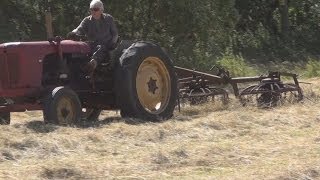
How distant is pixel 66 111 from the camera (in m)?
9.03

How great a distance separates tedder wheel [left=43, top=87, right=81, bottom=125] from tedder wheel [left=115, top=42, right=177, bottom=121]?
2.39ft

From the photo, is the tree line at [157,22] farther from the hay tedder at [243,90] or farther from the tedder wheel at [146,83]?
the tedder wheel at [146,83]

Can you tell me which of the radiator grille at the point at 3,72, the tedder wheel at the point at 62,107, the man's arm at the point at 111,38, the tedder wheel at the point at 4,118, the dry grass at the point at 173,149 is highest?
the man's arm at the point at 111,38

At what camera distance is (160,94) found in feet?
34.2

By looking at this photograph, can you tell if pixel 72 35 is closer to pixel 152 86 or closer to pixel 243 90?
pixel 152 86

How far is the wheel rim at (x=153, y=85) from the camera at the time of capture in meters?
10.0

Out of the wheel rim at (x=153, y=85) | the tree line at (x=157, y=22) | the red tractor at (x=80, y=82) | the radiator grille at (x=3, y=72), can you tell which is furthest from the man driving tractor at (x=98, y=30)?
the tree line at (x=157, y=22)

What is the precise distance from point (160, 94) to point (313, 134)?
2782 millimetres

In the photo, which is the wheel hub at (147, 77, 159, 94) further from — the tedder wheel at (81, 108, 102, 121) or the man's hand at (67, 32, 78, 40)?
the man's hand at (67, 32, 78, 40)

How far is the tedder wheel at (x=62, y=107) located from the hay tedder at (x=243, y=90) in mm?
2662

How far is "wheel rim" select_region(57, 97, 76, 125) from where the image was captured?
8.91 metres

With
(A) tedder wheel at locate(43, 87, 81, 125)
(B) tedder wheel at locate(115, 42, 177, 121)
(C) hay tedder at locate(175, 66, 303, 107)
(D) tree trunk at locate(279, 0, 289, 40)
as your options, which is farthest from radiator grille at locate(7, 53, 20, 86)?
(D) tree trunk at locate(279, 0, 289, 40)

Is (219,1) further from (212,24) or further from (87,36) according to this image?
(87,36)

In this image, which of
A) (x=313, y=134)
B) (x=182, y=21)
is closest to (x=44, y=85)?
(x=313, y=134)
